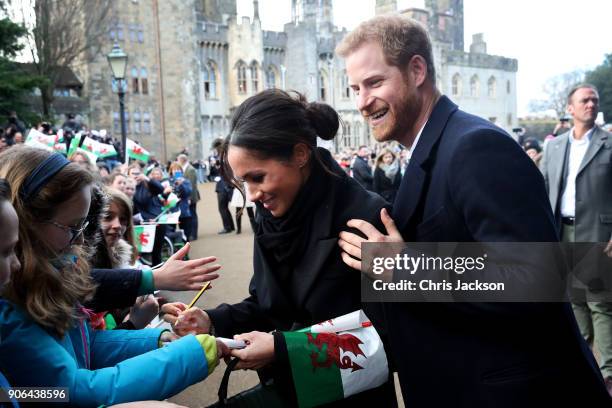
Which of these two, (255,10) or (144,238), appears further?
(255,10)

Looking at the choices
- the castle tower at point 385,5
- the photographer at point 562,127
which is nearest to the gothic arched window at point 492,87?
the castle tower at point 385,5

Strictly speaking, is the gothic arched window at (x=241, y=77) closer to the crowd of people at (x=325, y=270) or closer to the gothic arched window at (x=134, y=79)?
the gothic arched window at (x=134, y=79)

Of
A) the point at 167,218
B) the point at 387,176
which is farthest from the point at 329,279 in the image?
the point at 387,176

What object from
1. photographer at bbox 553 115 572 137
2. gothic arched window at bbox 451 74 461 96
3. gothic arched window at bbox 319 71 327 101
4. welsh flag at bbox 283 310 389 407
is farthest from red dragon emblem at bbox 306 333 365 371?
gothic arched window at bbox 451 74 461 96

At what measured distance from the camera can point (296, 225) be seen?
2178mm

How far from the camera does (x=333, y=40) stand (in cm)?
4844

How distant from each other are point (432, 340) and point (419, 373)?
14cm

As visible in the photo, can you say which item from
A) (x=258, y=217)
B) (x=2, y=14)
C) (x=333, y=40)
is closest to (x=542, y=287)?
(x=258, y=217)

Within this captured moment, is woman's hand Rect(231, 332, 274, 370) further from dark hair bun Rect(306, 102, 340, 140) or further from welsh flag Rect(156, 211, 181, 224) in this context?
welsh flag Rect(156, 211, 181, 224)

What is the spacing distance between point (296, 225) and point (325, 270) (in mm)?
214

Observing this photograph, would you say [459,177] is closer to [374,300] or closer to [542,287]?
[542,287]

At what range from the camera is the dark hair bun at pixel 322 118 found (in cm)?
228

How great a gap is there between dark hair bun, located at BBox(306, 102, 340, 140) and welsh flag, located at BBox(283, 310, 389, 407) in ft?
2.49

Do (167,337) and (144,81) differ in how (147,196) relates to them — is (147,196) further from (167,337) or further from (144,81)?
(144,81)
